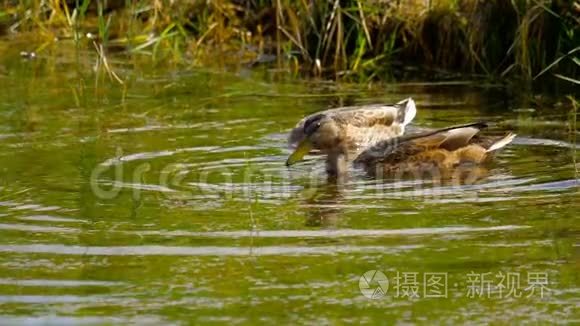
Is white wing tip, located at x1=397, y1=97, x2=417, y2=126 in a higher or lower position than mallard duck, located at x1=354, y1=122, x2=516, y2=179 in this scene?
higher

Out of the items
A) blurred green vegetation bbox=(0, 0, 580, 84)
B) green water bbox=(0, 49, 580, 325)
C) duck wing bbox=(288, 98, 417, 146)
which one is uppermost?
blurred green vegetation bbox=(0, 0, 580, 84)

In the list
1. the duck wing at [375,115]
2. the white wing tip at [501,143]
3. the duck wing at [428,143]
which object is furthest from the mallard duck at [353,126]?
the white wing tip at [501,143]

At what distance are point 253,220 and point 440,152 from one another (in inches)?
79.9

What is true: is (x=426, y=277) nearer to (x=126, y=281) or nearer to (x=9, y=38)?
(x=126, y=281)

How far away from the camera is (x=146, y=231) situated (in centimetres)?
605

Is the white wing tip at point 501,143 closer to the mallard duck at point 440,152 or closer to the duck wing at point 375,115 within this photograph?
the mallard duck at point 440,152

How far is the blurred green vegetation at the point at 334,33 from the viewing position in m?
9.63

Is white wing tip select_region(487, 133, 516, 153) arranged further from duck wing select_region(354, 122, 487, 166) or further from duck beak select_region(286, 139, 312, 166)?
duck beak select_region(286, 139, 312, 166)

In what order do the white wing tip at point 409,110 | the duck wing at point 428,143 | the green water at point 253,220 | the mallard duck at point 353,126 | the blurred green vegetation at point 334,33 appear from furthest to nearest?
the blurred green vegetation at point 334,33
the white wing tip at point 409,110
the mallard duck at point 353,126
the duck wing at point 428,143
the green water at point 253,220

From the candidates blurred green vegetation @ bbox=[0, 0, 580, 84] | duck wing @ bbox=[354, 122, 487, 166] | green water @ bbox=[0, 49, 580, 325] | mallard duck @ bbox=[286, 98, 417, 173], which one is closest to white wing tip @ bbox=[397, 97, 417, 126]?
mallard duck @ bbox=[286, 98, 417, 173]

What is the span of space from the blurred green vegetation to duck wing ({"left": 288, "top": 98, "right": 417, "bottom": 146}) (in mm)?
1029

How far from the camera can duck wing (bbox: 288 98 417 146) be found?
28.6ft

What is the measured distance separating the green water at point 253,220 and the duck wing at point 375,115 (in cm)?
23

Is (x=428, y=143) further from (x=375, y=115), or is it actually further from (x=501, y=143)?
(x=375, y=115)
